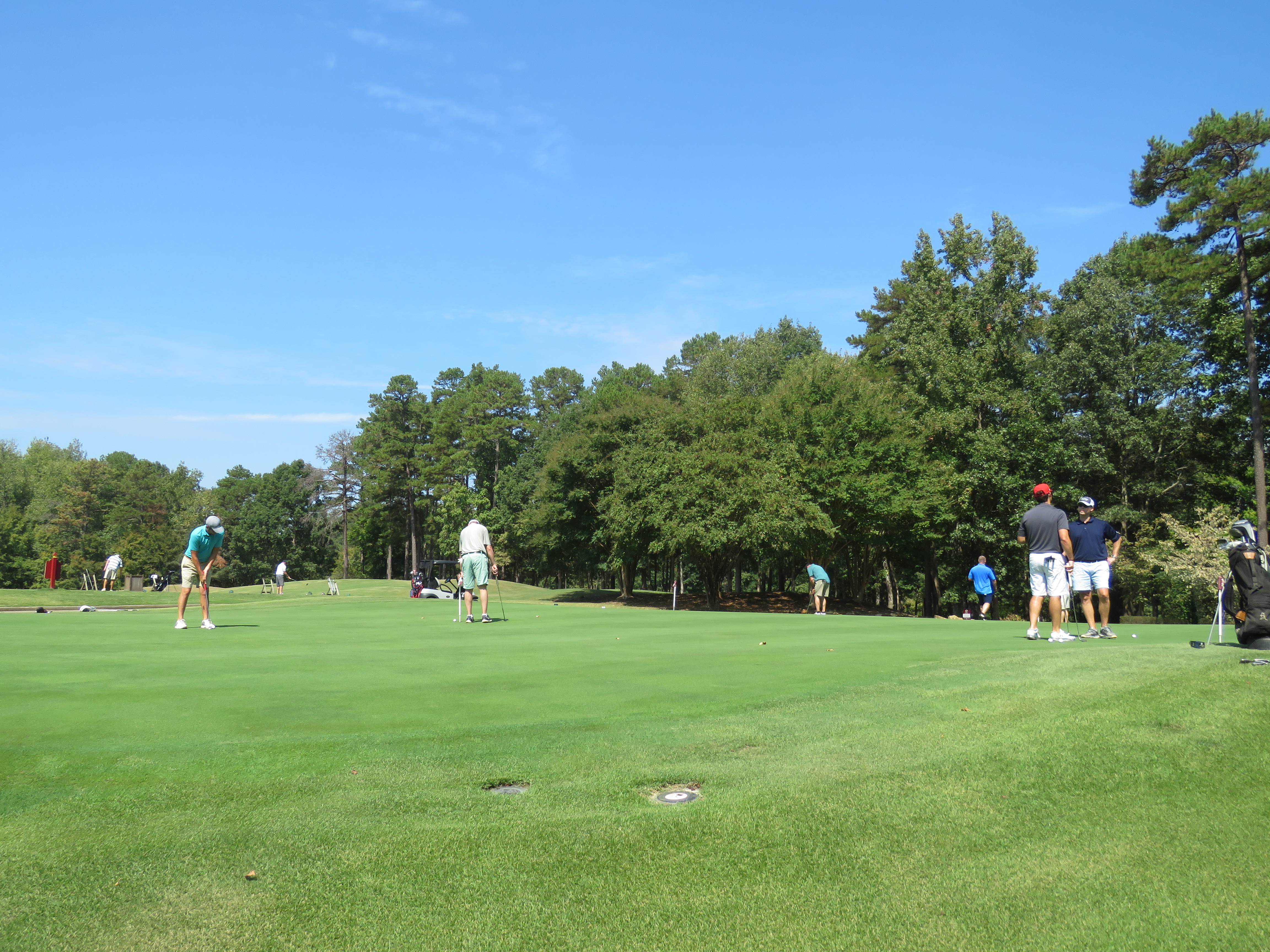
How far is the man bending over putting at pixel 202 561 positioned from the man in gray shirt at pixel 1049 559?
44.6 ft

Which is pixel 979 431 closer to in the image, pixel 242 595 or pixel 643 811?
pixel 242 595

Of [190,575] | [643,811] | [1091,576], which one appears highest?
[1091,576]

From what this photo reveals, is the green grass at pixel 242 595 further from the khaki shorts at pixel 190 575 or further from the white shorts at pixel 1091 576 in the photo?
the white shorts at pixel 1091 576

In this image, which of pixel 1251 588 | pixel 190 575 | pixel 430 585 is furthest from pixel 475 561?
pixel 430 585

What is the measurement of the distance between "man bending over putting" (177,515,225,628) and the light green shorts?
4527 millimetres

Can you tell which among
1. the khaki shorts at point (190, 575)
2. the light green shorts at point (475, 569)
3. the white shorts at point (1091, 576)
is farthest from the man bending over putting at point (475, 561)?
the white shorts at point (1091, 576)

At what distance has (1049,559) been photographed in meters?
12.9

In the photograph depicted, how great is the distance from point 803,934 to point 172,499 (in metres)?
122

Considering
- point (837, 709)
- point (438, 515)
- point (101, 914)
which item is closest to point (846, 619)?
point (837, 709)

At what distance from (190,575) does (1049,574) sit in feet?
49.4

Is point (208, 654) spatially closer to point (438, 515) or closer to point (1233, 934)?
point (1233, 934)

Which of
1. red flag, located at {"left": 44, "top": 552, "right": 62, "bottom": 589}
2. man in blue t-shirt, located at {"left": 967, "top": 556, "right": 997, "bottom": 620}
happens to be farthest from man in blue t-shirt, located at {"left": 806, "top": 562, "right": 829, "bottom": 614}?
red flag, located at {"left": 44, "top": 552, "right": 62, "bottom": 589}

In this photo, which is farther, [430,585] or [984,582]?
[430,585]

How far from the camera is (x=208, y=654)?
35.8 ft
